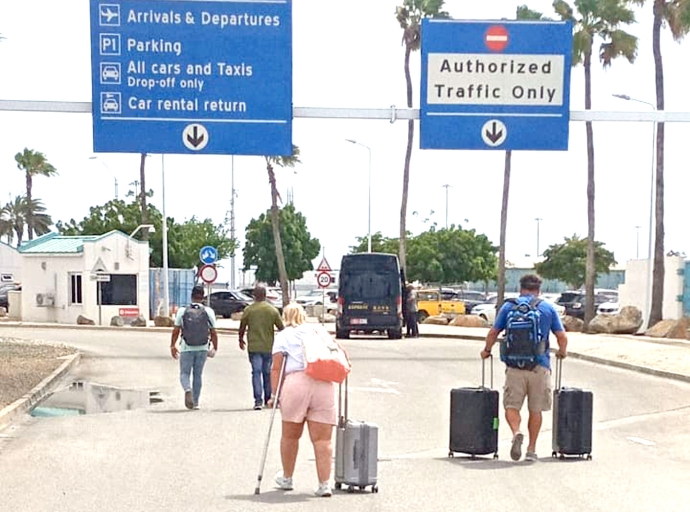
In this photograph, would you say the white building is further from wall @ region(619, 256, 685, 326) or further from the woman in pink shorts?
the woman in pink shorts

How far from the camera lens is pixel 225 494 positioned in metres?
9.44

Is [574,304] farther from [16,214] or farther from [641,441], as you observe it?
[16,214]

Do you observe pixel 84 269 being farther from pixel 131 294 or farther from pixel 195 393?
pixel 195 393

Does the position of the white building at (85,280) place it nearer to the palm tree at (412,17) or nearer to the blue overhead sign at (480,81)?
the palm tree at (412,17)

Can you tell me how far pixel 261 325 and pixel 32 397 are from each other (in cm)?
398

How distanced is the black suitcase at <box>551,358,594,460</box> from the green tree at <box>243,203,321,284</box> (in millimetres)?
73343

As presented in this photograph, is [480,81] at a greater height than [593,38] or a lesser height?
lesser

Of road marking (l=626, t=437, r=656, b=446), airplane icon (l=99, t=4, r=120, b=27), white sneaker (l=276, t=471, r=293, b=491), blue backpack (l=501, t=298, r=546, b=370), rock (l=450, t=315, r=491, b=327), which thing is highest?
airplane icon (l=99, t=4, r=120, b=27)

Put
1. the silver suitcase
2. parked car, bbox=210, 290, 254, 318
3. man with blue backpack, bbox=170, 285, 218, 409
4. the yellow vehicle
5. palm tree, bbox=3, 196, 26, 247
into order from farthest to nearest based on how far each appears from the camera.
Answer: palm tree, bbox=3, 196, 26, 247, the yellow vehicle, parked car, bbox=210, 290, 254, 318, man with blue backpack, bbox=170, 285, 218, 409, the silver suitcase

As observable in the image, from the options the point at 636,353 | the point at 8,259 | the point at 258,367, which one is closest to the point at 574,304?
the point at 636,353

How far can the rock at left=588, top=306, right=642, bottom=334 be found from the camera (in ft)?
129

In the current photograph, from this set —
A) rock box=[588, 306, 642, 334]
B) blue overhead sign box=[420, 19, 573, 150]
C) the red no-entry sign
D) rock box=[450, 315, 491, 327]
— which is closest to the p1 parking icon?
blue overhead sign box=[420, 19, 573, 150]

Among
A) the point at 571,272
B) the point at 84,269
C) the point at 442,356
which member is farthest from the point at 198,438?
the point at 571,272

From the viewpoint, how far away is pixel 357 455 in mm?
9477
